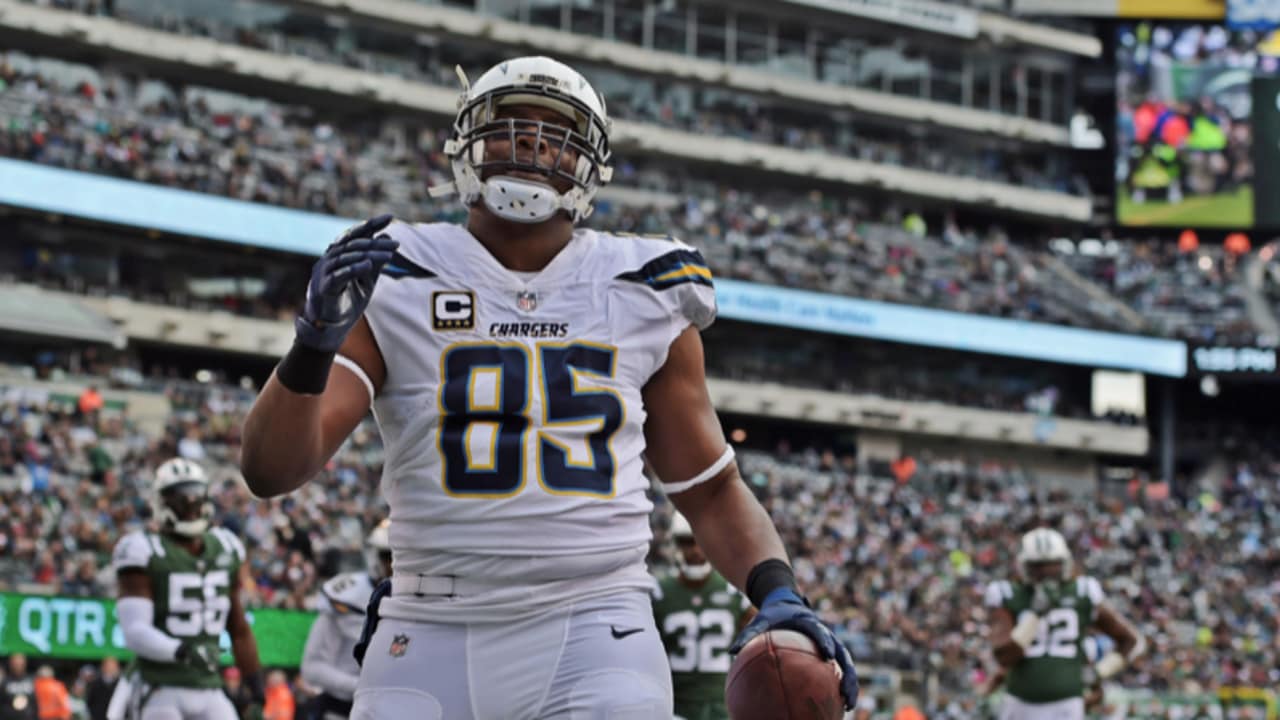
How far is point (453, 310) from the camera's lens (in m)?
4.14

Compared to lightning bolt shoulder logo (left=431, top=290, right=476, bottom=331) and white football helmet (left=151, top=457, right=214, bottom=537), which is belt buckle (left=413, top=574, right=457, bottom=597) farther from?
white football helmet (left=151, top=457, right=214, bottom=537)

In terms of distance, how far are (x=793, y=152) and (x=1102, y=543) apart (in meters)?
14.3

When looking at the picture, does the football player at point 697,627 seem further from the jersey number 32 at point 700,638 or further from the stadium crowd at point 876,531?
the stadium crowd at point 876,531

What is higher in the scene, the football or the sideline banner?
the football

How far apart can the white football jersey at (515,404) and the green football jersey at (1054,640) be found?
854cm

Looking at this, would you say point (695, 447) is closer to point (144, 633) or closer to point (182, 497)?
point (144, 633)

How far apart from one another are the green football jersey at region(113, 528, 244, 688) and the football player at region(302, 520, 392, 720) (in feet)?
1.79

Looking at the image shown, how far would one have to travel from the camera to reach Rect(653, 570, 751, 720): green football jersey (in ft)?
35.0

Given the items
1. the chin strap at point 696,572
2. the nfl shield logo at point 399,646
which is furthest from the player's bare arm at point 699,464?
the chin strap at point 696,572

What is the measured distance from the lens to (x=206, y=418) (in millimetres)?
29406

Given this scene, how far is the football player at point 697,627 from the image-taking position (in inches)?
420

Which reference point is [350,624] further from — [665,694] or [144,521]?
[144,521]

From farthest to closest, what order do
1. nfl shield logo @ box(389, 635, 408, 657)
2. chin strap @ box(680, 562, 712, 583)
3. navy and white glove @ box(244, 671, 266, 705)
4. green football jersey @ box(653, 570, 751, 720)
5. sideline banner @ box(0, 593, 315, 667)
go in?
1. sideline banner @ box(0, 593, 315, 667)
2. chin strap @ box(680, 562, 712, 583)
3. green football jersey @ box(653, 570, 751, 720)
4. navy and white glove @ box(244, 671, 266, 705)
5. nfl shield logo @ box(389, 635, 408, 657)

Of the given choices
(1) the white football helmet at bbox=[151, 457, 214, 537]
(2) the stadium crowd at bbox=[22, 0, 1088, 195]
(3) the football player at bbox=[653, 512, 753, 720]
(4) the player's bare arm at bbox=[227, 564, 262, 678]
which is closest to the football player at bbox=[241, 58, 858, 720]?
(4) the player's bare arm at bbox=[227, 564, 262, 678]
